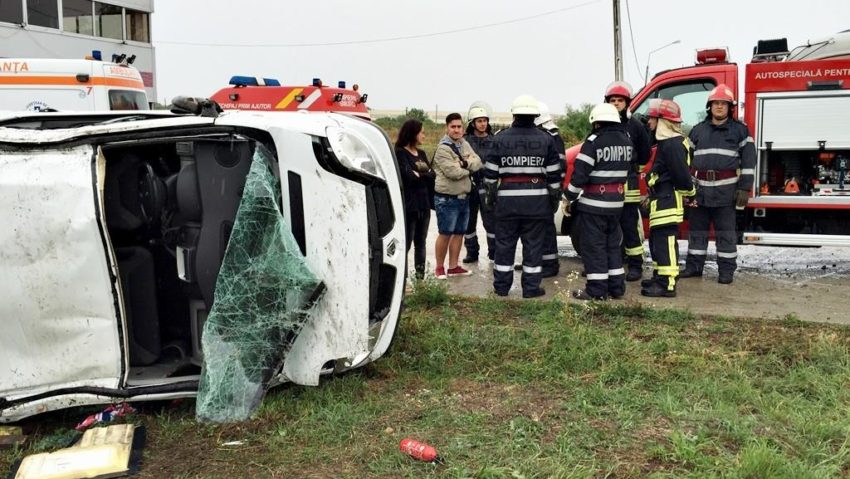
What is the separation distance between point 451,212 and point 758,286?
2861 millimetres

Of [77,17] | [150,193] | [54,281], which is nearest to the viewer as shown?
[54,281]

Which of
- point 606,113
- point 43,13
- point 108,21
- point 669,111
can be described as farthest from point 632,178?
point 108,21

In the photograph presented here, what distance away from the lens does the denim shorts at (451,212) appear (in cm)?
723

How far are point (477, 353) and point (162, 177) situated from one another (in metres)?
2.04

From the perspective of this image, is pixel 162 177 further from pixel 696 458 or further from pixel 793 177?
pixel 793 177

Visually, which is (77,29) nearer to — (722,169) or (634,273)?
(634,273)

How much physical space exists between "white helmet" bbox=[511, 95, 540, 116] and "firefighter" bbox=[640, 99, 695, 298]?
1172mm

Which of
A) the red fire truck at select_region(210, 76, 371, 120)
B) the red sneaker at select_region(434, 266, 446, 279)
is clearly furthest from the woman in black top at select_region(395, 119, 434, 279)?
the red fire truck at select_region(210, 76, 371, 120)

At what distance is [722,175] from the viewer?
698 cm

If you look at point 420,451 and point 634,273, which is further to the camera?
point 634,273

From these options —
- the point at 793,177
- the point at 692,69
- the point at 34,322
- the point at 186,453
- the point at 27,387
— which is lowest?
the point at 186,453

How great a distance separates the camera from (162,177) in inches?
157

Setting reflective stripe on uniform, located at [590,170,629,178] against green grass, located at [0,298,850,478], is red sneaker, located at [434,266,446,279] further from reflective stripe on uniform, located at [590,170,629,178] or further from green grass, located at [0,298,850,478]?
green grass, located at [0,298,850,478]

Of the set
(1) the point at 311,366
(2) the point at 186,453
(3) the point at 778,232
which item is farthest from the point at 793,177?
(2) the point at 186,453
